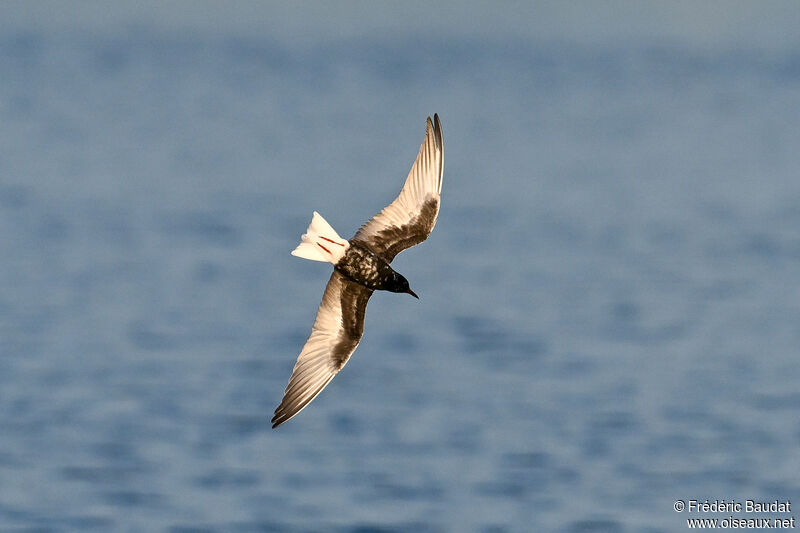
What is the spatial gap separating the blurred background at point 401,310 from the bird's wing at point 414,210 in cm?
822

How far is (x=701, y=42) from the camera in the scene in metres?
91.4

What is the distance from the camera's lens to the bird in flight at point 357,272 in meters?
12.0

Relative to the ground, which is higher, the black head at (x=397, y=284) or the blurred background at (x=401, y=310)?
the blurred background at (x=401, y=310)

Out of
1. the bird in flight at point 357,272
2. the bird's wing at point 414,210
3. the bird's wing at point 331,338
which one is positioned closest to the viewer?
the bird in flight at point 357,272

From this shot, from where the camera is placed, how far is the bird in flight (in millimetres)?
12023

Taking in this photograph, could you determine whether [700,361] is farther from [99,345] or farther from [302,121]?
[302,121]
